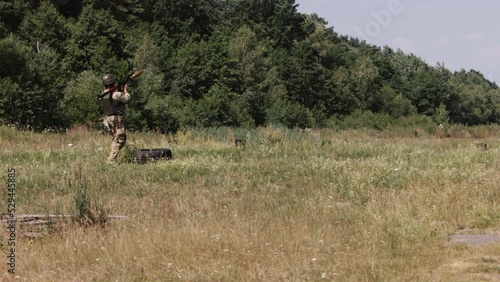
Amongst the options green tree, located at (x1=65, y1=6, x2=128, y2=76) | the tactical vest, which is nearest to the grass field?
the tactical vest

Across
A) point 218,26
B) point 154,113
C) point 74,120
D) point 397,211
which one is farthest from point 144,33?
point 397,211

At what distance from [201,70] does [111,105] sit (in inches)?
1881

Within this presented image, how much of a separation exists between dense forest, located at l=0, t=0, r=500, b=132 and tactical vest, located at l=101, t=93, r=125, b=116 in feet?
45.2

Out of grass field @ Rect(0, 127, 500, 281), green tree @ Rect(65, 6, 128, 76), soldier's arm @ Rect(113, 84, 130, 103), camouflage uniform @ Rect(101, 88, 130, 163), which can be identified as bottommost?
grass field @ Rect(0, 127, 500, 281)

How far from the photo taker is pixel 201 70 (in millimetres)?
60344

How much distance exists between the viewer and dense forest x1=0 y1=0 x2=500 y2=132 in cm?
3081

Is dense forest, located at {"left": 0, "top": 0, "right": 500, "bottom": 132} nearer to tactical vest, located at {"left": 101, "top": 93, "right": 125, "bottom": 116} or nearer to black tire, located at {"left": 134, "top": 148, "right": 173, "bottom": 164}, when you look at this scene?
tactical vest, located at {"left": 101, "top": 93, "right": 125, "bottom": 116}

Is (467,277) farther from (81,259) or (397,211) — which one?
(81,259)

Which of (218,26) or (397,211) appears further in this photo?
(218,26)

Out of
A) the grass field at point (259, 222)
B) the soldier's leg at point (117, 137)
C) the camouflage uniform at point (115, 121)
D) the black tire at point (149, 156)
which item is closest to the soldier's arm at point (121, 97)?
the camouflage uniform at point (115, 121)

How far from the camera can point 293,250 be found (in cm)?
577

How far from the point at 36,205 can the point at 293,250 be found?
4.74 meters

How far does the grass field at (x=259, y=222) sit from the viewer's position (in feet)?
17.5

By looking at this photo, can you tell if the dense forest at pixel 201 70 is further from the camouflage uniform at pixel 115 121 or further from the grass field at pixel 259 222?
the grass field at pixel 259 222
